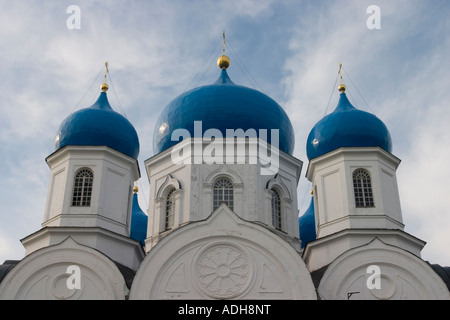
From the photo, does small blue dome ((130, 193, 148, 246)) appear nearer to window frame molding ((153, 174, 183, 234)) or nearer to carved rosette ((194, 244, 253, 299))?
window frame molding ((153, 174, 183, 234))

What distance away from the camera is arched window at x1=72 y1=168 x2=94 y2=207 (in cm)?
1644

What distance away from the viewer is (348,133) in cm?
1738

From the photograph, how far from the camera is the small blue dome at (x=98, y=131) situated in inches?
685

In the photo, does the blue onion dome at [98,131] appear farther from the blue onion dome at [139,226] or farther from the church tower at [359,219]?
the church tower at [359,219]

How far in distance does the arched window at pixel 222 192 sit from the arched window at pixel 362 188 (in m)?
3.75

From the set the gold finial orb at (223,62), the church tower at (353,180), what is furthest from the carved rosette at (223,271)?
the gold finial orb at (223,62)

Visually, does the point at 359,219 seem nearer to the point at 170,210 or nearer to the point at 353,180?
the point at 353,180

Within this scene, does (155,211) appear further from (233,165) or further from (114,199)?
(233,165)

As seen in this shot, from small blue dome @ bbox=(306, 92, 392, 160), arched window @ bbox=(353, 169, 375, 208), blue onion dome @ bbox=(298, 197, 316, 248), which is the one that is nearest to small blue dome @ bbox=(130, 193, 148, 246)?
blue onion dome @ bbox=(298, 197, 316, 248)

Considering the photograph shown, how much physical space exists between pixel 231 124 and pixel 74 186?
17.2 ft

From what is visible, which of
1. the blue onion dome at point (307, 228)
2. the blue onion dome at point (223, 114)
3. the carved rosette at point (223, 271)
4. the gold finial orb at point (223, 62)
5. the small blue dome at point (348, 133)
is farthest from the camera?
the blue onion dome at point (307, 228)

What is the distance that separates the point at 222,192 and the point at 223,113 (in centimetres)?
263
